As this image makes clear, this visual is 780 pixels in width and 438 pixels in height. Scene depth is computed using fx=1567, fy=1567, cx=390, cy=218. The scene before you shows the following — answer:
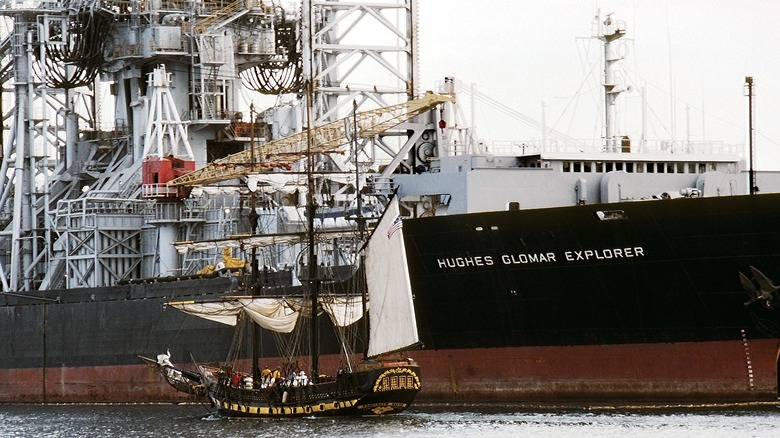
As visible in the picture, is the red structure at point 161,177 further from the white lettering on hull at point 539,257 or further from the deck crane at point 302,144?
the white lettering on hull at point 539,257

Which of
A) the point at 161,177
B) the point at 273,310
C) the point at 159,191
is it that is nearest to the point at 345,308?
the point at 273,310

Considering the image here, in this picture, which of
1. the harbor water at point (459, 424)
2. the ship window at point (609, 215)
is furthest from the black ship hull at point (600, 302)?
the harbor water at point (459, 424)

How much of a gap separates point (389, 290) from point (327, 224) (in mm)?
6767

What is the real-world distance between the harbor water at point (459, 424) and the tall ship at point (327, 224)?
615 millimetres

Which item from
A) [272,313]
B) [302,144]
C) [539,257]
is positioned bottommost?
[272,313]

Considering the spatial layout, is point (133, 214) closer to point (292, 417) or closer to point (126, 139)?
point (126, 139)

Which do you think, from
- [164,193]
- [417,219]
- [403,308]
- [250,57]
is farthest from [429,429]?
[250,57]

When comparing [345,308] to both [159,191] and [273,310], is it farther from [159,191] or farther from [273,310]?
[159,191]

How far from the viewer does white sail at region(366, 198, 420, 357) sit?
39.9m

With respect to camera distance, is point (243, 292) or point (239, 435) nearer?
point (239, 435)

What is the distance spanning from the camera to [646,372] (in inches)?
1524

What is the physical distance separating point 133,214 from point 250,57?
7.93m

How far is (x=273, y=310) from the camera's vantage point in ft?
146

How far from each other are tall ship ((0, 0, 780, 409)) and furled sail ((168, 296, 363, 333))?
615mm
